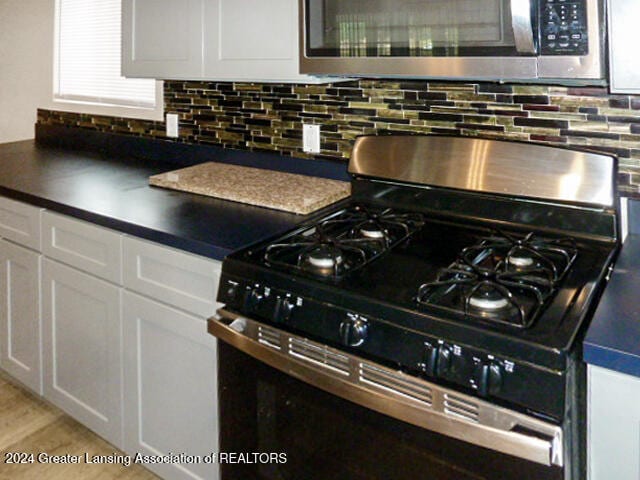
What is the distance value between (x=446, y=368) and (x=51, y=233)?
144cm

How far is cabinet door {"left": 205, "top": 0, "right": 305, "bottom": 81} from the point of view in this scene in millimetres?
1669

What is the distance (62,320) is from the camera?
1.94 meters

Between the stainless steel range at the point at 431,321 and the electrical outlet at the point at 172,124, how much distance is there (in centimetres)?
105

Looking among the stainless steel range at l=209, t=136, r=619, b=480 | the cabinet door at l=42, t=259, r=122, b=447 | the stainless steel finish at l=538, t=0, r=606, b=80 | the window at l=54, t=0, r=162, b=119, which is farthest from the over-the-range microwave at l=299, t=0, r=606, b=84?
the window at l=54, t=0, r=162, b=119

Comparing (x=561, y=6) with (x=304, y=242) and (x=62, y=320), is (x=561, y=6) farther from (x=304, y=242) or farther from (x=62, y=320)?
(x=62, y=320)

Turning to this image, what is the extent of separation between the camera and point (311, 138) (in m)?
1.98

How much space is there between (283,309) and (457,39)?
737mm

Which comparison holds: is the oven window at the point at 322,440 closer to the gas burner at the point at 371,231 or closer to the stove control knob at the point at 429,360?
the stove control knob at the point at 429,360

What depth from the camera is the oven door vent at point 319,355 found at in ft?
3.75

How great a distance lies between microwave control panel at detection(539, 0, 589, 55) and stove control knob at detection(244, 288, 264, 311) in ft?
2.66

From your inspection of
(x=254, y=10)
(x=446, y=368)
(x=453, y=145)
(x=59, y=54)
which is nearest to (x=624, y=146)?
(x=453, y=145)

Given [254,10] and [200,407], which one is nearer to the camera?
[200,407]

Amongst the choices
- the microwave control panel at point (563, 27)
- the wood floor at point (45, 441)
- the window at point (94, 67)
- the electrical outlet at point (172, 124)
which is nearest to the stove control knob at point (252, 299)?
the microwave control panel at point (563, 27)

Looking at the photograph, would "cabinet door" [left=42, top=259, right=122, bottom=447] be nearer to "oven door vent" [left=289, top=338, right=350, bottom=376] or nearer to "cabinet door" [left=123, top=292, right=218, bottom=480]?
"cabinet door" [left=123, top=292, right=218, bottom=480]
